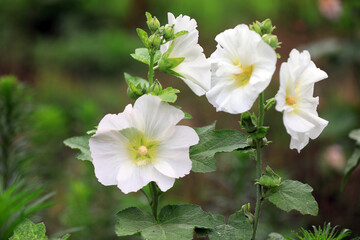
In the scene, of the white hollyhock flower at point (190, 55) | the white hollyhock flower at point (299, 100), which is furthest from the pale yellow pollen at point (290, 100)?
the white hollyhock flower at point (190, 55)

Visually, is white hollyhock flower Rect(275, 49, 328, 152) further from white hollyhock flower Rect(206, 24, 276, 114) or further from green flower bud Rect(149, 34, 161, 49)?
green flower bud Rect(149, 34, 161, 49)

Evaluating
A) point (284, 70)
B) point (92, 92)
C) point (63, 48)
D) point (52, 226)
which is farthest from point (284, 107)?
point (63, 48)

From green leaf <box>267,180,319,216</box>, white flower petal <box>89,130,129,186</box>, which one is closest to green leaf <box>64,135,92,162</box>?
white flower petal <box>89,130,129,186</box>

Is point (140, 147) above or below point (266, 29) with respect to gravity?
below

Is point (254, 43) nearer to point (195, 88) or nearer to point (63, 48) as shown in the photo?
point (195, 88)

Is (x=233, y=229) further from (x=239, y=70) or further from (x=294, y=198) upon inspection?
(x=239, y=70)

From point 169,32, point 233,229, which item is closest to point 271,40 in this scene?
point 169,32
